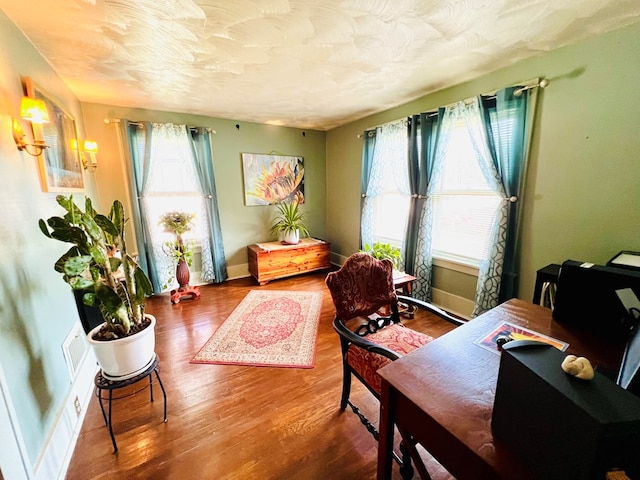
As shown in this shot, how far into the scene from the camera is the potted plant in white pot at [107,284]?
50.9 inches

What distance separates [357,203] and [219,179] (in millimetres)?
2106

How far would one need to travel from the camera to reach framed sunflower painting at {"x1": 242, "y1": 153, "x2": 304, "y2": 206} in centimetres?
395

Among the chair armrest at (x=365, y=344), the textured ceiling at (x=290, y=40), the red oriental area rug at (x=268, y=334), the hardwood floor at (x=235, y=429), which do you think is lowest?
the hardwood floor at (x=235, y=429)

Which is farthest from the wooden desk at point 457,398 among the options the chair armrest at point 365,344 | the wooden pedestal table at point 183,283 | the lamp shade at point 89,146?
the lamp shade at point 89,146

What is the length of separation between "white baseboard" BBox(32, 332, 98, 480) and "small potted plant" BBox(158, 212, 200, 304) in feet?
4.77

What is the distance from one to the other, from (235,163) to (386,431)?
3.75 meters

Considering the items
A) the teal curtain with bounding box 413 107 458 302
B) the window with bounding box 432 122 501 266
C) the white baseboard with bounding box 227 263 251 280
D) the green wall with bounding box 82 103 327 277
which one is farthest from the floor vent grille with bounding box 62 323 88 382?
the window with bounding box 432 122 501 266

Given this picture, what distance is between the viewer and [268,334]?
2.47m

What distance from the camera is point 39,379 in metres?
1.31

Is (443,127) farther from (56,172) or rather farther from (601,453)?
(56,172)

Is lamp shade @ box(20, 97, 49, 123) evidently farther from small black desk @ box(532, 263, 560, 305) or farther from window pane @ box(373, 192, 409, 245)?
small black desk @ box(532, 263, 560, 305)

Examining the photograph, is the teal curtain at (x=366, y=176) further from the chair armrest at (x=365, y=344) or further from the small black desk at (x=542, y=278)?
the chair armrest at (x=365, y=344)

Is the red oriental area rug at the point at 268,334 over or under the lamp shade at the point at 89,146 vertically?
under

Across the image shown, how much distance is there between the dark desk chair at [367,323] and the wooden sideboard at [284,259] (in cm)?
228
